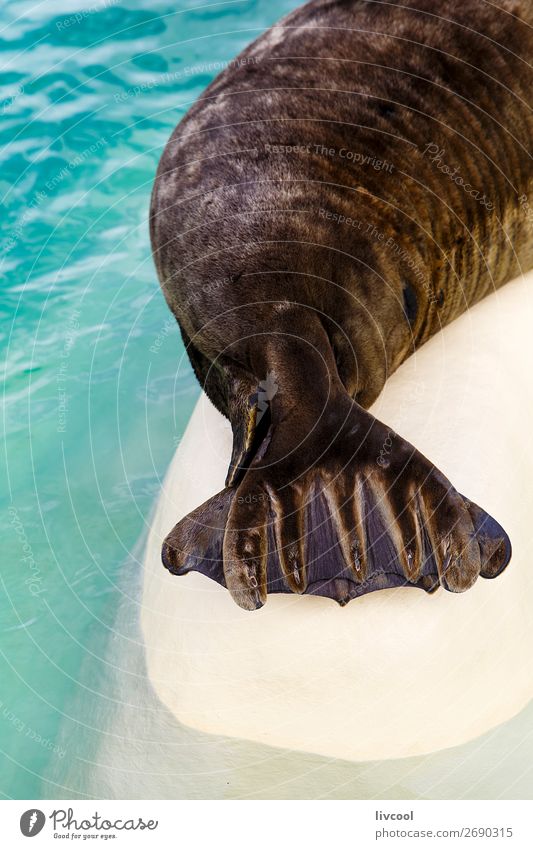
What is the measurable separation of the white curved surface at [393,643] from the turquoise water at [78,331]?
0.52 meters

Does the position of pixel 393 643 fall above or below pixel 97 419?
below

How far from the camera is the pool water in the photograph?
1.86 m

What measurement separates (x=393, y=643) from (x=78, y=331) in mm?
2273

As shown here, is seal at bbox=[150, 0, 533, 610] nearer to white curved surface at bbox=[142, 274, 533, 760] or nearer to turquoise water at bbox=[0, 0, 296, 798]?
white curved surface at bbox=[142, 274, 533, 760]

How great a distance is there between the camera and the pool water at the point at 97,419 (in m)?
1.86

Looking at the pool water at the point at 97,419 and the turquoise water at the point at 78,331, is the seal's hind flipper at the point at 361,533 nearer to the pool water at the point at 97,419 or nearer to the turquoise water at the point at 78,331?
the pool water at the point at 97,419

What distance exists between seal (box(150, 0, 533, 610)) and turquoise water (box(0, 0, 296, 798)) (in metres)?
0.85

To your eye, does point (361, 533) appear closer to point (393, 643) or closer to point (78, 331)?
point (393, 643)

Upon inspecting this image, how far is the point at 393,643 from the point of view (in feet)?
5.63

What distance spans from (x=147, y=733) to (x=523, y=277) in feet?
4.81

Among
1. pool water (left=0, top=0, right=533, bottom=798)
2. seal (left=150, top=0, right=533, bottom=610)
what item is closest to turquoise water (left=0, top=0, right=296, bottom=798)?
pool water (left=0, top=0, right=533, bottom=798)

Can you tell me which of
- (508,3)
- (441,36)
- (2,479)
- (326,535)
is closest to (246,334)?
(326,535)

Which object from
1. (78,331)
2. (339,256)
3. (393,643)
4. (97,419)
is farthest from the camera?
(78,331)

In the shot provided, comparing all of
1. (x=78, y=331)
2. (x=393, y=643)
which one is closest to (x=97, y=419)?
(x=78, y=331)
